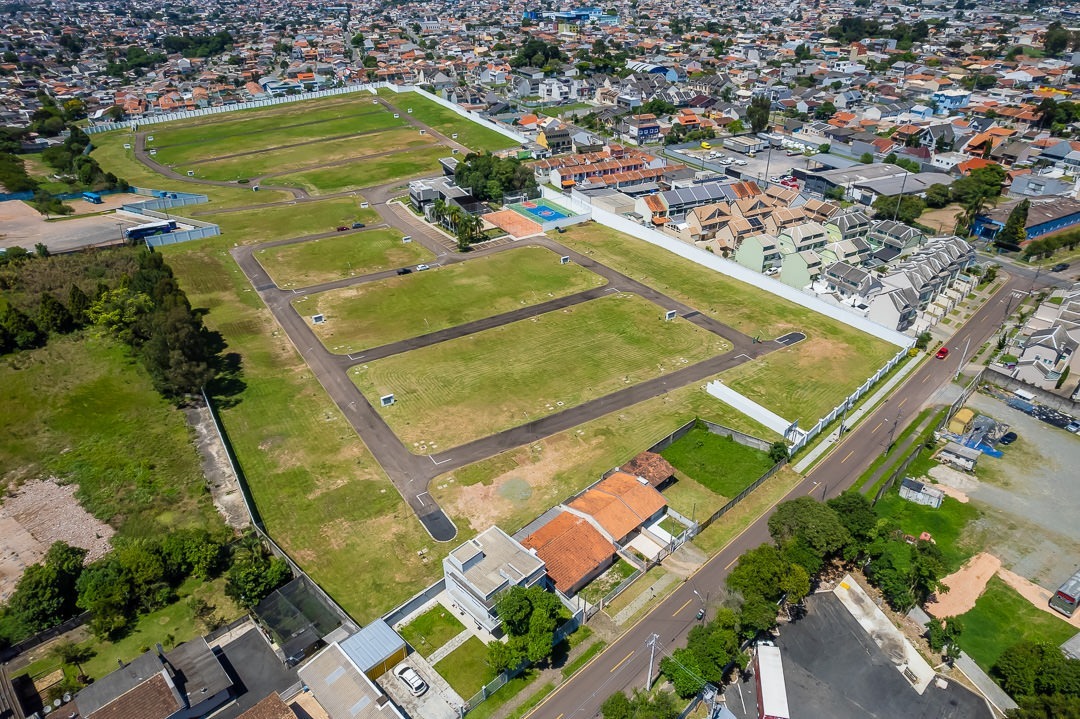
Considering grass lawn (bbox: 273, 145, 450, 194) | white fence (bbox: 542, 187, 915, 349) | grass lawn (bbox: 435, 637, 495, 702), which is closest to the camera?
grass lawn (bbox: 435, 637, 495, 702)

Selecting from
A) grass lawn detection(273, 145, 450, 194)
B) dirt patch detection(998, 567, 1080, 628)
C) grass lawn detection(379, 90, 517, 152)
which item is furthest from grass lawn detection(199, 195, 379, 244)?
dirt patch detection(998, 567, 1080, 628)

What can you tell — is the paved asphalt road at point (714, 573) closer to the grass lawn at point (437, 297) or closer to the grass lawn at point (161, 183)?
the grass lawn at point (437, 297)

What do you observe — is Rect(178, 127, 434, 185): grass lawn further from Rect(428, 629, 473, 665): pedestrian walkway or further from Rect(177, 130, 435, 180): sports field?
Rect(428, 629, 473, 665): pedestrian walkway

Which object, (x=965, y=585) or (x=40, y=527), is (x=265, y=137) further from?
(x=965, y=585)

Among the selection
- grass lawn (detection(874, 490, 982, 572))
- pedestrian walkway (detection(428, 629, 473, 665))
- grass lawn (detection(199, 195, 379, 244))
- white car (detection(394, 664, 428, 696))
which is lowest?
grass lawn (detection(199, 195, 379, 244))

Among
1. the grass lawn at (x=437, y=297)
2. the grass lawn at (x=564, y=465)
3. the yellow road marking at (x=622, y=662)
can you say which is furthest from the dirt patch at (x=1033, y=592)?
the grass lawn at (x=437, y=297)

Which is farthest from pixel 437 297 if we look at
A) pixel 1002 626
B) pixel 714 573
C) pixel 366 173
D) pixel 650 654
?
pixel 1002 626
